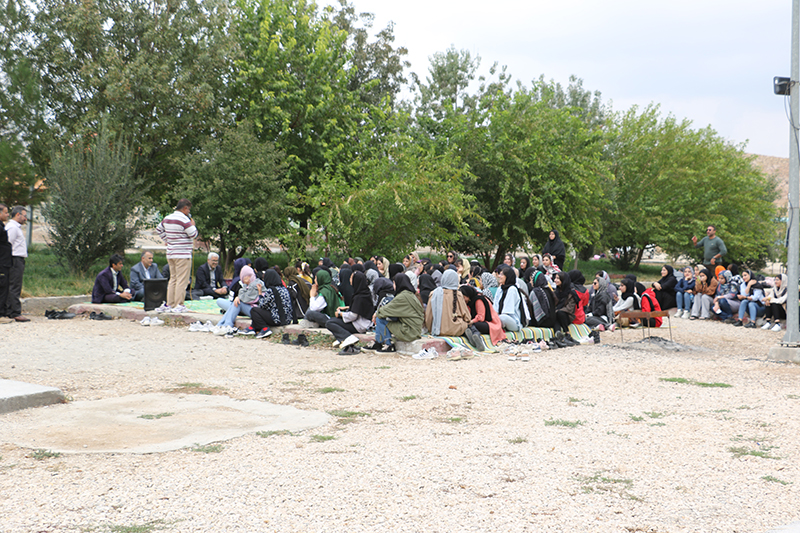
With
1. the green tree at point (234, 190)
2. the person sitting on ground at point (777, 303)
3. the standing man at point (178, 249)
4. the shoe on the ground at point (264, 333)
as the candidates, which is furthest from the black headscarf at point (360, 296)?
the green tree at point (234, 190)

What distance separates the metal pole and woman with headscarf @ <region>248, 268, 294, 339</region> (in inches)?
318

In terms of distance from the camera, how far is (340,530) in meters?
3.62

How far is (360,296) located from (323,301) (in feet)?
3.07

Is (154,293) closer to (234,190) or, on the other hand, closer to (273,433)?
(234,190)

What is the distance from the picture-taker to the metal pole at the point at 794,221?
10211mm

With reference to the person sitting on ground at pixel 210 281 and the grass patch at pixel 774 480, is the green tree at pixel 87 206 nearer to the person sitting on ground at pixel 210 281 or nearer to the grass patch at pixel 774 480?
the person sitting on ground at pixel 210 281

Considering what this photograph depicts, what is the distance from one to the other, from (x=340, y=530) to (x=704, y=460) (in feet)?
9.91

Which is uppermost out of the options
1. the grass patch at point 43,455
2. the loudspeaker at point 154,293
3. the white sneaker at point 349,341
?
the loudspeaker at point 154,293

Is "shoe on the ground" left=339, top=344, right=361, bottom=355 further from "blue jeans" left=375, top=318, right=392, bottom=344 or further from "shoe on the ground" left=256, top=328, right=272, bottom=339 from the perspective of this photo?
"shoe on the ground" left=256, top=328, right=272, bottom=339

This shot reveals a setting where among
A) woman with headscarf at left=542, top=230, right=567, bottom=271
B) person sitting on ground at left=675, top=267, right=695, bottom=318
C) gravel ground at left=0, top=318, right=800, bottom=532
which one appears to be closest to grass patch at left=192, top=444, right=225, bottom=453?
gravel ground at left=0, top=318, right=800, bottom=532

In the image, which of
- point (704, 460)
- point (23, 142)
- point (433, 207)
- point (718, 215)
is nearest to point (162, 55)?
point (23, 142)

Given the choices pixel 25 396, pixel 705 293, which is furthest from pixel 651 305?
pixel 25 396

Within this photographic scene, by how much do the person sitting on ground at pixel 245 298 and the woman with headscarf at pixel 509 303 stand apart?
4.47m

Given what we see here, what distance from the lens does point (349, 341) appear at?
10.5 m
